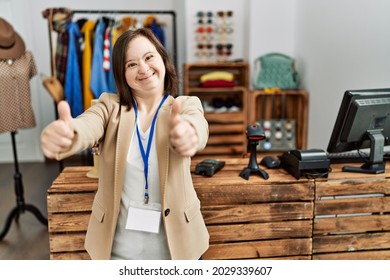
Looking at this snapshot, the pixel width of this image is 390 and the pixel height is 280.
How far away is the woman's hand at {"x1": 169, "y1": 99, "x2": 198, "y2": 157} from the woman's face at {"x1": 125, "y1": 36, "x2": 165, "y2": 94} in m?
0.25

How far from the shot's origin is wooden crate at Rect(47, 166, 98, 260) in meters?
1.75

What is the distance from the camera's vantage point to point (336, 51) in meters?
3.13

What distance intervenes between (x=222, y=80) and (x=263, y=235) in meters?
2.28

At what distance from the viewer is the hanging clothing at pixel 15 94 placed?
2766 millimetres

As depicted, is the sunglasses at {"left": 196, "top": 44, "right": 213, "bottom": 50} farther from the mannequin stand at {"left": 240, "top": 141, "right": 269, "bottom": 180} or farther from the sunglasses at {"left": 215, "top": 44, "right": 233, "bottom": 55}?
the mannequin stand at {"left": 240, "top": 141, "right": 269, "bottom": 180}

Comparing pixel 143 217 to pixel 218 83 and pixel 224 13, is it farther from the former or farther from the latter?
pixel 224 13

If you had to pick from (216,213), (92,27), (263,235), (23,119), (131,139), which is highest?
(92,27)

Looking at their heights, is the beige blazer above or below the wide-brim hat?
below

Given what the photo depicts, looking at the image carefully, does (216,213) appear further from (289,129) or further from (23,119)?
(289,129)

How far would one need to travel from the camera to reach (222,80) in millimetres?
3863

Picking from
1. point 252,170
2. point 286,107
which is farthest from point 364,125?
point 286,107

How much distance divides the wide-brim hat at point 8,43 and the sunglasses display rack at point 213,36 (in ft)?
6.01

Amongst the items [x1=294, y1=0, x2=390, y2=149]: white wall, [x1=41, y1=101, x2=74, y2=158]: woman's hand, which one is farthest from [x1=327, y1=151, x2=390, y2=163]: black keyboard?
[x1=41, y1=101, x2=74, y2=158]: woman's hand

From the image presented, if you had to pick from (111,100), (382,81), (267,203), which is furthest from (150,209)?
(382,81)
